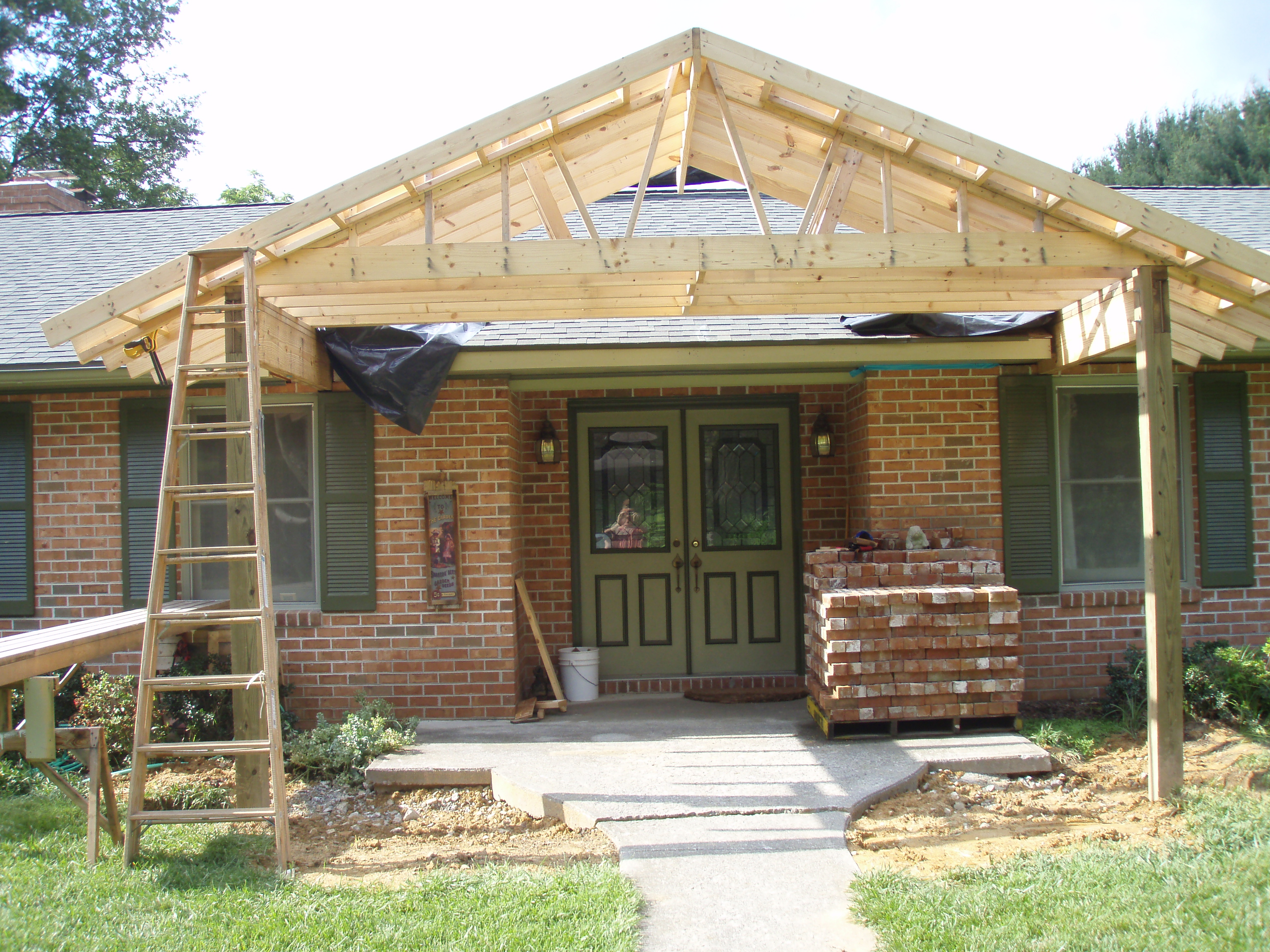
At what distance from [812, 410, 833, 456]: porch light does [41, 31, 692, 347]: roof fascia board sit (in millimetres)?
3705

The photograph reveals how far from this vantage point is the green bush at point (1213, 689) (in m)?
6.12

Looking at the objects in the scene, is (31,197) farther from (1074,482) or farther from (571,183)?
(1074,482)

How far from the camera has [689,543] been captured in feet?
25.4

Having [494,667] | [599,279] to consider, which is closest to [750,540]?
Answer: [494,667]

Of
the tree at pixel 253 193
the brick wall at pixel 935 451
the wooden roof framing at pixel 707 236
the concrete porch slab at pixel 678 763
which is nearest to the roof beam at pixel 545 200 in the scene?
the wooden roof framing at pixel 707 236

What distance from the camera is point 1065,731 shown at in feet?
19.5

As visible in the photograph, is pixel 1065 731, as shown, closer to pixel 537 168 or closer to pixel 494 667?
pixel 494 667

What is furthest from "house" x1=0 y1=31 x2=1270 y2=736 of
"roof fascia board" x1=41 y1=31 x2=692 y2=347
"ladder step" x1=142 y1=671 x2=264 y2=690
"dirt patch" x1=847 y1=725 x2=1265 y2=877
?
"ladder step" x1=142 y1=671 x2=264 y2=690

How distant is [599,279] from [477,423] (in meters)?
2.20

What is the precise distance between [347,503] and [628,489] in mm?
2381

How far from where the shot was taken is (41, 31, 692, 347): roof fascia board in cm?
439

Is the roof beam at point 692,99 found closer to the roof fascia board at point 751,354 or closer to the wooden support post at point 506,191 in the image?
the wooden support post at point 506,191

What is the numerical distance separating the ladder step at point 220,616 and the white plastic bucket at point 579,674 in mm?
3191

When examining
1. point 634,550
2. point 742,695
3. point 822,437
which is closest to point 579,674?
point 634,550
